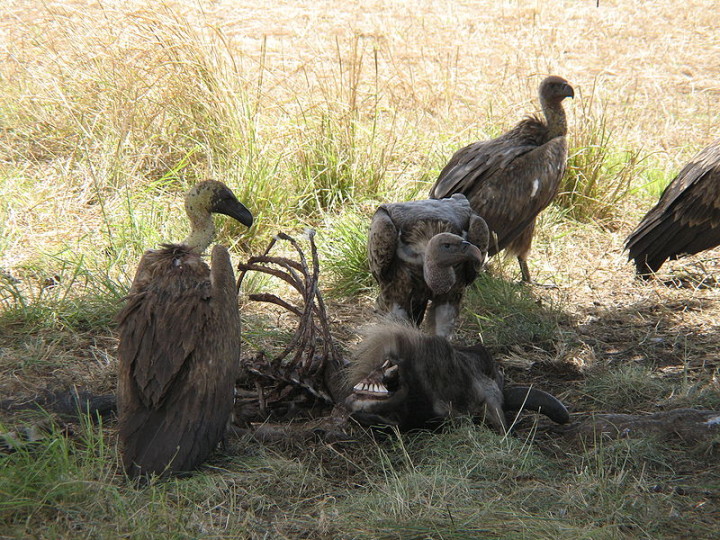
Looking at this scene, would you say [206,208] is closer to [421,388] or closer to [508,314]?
[421,388]

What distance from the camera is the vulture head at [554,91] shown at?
647 centimetres

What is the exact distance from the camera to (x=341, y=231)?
19.0 feet

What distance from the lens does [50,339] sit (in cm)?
459

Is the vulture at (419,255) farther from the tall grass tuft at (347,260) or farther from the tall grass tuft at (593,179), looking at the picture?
the tall grass tuft at (593,179)

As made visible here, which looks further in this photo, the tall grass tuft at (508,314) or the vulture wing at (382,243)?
the tall grass tuft at (508,314)

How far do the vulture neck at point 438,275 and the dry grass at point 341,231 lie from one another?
2.21 ft

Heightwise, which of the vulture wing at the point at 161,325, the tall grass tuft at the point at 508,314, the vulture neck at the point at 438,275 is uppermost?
the vulture wing at the point at 161,325

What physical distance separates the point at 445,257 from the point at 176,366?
5.22ft

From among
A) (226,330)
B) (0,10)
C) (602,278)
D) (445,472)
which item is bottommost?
(602,278)

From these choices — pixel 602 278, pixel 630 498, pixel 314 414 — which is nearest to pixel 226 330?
pixel 314 414

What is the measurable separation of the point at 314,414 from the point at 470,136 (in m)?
4.24

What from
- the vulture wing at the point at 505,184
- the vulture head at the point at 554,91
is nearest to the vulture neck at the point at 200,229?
the vulture wing at the point at 505,184

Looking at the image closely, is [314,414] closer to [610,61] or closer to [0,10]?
[0,10]

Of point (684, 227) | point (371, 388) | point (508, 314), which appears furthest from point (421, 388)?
point (684, 227)
